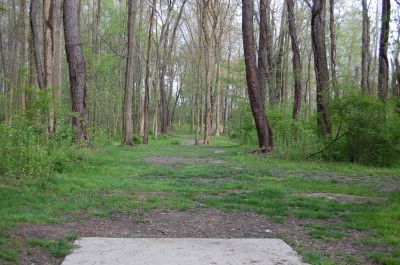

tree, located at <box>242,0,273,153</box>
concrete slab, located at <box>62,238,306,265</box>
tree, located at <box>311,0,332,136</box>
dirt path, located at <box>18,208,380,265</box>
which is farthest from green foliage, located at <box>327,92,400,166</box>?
concrete slab, located at <box>62,238,306,265</box>

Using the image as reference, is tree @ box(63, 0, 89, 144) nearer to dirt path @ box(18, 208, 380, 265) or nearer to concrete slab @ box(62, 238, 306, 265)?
dirt path @ box(18, 208, 380, 265)

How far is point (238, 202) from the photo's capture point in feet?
24.5

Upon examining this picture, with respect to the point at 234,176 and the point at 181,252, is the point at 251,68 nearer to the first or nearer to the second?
the point at 234,176

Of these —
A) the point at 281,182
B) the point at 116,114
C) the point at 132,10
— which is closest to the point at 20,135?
the point at 281,182

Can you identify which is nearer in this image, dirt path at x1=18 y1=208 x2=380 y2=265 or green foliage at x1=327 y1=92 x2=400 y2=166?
dirt path at x1=18 y1=208 x2=380 y2=265

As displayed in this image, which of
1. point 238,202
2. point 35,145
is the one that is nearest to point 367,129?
point 238,202

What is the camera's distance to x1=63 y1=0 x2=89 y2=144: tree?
15188 mm

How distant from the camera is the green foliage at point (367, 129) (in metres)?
13.6

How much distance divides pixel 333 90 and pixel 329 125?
1202 millimetres

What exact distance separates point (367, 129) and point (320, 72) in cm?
345

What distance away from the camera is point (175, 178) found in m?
10.4

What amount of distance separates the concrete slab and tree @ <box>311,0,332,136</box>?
10.6m

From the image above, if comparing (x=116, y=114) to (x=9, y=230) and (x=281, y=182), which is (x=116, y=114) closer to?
(x=281, y=182)

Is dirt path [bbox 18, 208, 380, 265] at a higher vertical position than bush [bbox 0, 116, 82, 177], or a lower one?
lower
